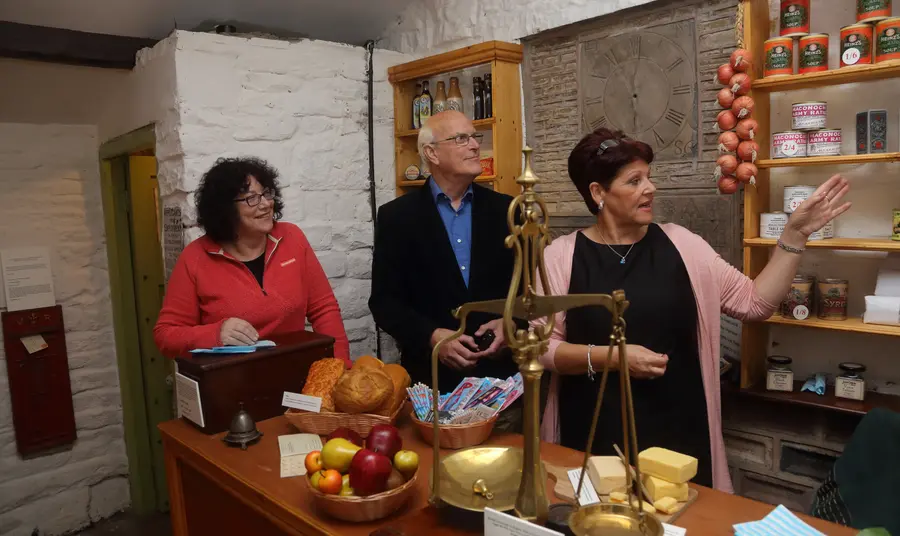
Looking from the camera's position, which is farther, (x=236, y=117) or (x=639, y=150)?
(x=236, y=117)

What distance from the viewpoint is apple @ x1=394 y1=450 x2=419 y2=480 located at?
135 centimetres

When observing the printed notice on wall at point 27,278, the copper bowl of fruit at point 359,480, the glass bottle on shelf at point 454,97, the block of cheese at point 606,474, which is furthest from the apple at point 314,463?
the printed notice on wall at point 27,278

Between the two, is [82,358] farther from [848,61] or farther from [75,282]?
[848,61]

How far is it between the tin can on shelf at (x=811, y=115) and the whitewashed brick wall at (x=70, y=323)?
11.4 feet

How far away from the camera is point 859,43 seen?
198 cm

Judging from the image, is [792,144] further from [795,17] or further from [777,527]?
[777,527]

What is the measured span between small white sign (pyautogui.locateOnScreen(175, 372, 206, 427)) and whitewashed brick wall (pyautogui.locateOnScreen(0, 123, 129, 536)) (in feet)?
7.30

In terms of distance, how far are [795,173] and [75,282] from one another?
11.7ft

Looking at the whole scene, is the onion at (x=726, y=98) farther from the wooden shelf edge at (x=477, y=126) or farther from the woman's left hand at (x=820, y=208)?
the wooden shelf edge at (x=477, y=126)

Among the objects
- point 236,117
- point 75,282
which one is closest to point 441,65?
point 236,117

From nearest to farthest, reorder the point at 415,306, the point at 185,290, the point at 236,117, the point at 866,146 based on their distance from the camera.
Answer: the point at 866,146 < the point at 185,290 < the point at 415,306 < the point at 236,117

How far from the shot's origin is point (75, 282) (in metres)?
3.75

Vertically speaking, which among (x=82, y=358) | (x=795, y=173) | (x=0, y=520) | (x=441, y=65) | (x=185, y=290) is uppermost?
(x=441, y=65)

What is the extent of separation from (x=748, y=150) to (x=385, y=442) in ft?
4.93
